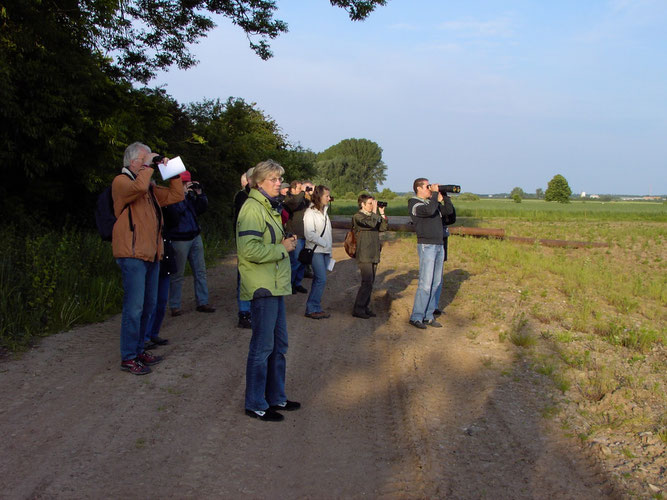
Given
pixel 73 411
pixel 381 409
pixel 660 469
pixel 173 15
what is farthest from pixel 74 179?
pixel 660 469

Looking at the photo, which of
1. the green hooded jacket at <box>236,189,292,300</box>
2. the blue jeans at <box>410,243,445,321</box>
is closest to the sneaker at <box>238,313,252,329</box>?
the blue jeans at <box>410,243,445,321</box>

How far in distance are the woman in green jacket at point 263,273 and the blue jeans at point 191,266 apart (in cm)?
333

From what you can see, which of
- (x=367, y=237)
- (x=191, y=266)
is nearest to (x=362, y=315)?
(x=367, y=237)

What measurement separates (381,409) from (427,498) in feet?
4.88

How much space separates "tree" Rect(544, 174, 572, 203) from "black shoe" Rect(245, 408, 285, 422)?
8472cm

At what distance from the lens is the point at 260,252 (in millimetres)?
A: 4262

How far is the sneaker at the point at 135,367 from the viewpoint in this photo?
17.7 feet

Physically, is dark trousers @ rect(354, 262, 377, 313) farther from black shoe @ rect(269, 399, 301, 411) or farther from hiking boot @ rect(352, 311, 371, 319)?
black shoe @ rect(269, 399, 301, 411)

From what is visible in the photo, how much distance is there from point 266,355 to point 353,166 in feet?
357

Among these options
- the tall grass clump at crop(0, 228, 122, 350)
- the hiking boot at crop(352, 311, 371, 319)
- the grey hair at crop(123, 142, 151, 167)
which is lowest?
the hiking boot at crop(352, 311, 371, 319)

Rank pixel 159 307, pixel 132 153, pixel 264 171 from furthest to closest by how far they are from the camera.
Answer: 1. pixel 159 307
2. pixel 132 153
3. pixel 264 171

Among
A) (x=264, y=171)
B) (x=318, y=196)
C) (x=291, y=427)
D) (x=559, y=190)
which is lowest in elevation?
(x=291, y=427)

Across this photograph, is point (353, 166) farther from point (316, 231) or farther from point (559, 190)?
point (316, 231)

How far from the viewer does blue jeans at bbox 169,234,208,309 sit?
7.58m
